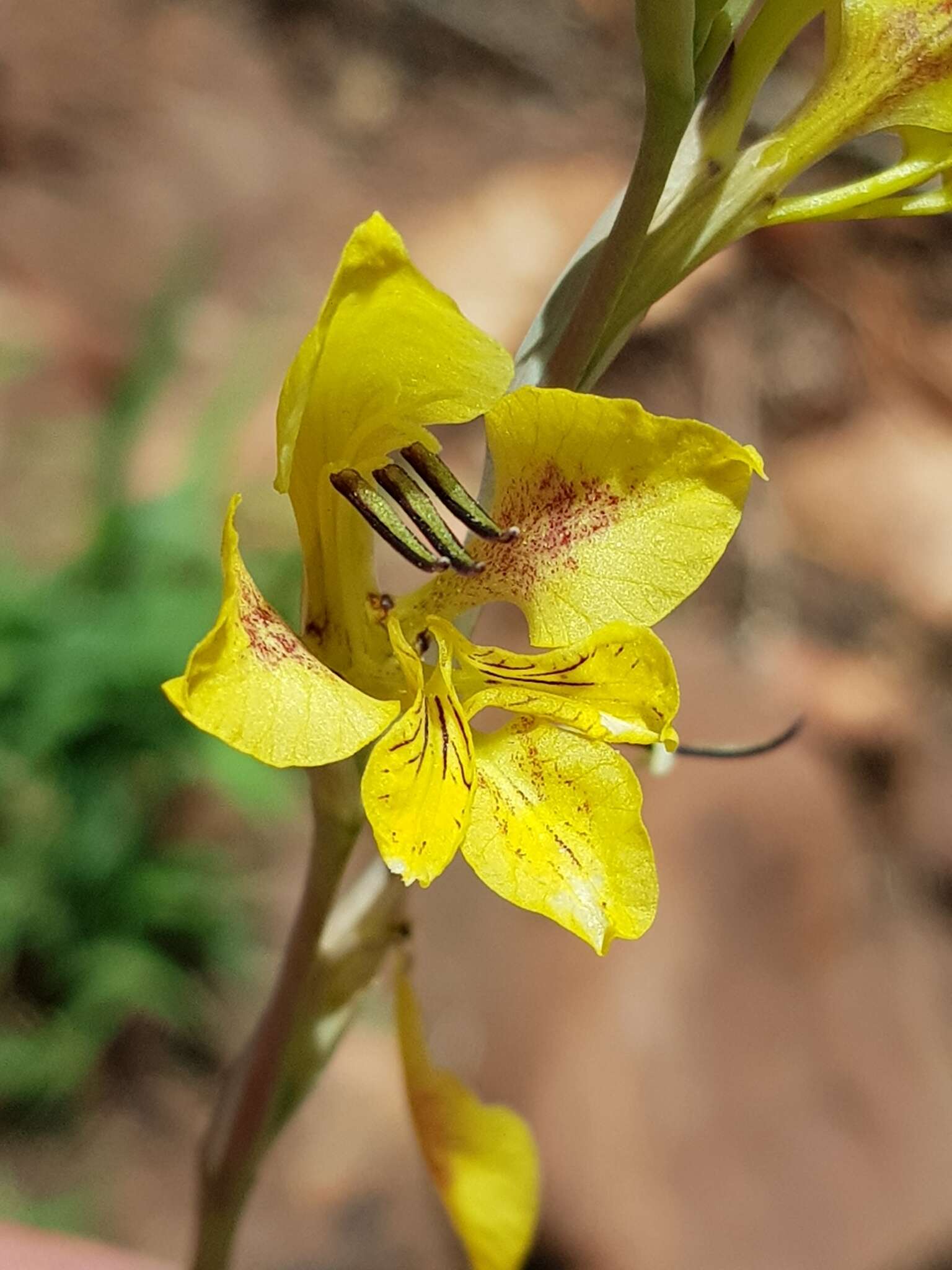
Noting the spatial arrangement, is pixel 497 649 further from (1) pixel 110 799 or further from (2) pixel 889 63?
(1) pixel 110 799

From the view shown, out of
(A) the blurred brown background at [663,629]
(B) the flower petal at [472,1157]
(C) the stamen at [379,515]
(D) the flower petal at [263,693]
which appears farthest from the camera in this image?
(A) the blurred brown background at [663,629]

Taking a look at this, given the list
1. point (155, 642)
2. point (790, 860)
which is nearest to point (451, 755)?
point (155, 642)

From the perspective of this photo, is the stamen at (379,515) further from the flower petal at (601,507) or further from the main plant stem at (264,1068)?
the main plant stem at (264,1068)

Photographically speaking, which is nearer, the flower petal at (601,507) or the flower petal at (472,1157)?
the flower petal at (601,507)

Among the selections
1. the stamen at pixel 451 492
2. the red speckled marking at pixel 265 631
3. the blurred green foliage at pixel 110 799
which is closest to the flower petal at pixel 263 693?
the red speckled marking at pixel 265 631

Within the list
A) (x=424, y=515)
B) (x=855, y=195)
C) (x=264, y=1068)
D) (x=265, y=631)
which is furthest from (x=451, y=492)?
(x=264, y=1068)

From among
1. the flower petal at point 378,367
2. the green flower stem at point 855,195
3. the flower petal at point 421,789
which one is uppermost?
the green flower stem at point 855,195

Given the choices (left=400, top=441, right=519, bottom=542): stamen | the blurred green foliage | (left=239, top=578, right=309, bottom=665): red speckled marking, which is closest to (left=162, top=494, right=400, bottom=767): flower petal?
(left=239, top=578, right=309, bottom=665): red speckled marking
